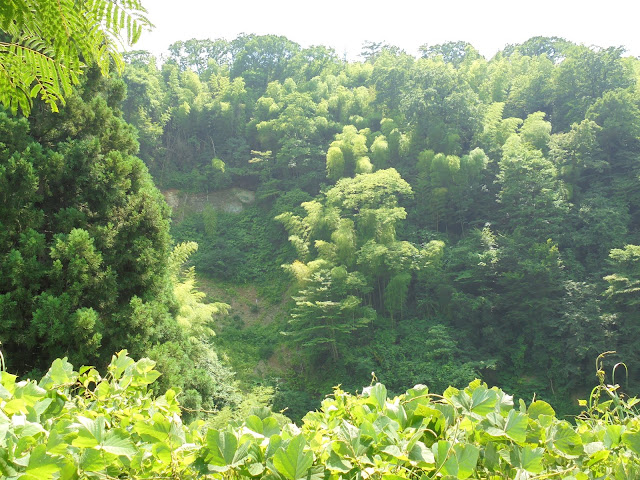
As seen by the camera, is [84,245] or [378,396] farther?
[84,245]

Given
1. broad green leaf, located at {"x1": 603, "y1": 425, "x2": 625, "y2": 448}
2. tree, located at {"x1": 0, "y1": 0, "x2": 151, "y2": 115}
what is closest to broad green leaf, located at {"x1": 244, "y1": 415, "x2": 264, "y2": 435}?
broad green leaf, located at {"x1": 603, "y1": 425, "x2": 625, "y2": 448}

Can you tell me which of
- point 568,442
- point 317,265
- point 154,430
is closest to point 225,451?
point 154,430

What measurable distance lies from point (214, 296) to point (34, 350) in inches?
398

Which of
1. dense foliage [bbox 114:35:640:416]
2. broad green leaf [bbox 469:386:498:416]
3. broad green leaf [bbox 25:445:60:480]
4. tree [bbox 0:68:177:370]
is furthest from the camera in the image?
dense foliage [bbox 114:35:640:416]

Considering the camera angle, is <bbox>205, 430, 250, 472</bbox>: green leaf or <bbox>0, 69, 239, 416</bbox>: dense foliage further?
<bbox>0, 69, 239, 416</bbox>: dense foliage

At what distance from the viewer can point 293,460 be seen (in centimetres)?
59

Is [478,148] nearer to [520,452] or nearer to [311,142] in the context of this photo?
[311,142]

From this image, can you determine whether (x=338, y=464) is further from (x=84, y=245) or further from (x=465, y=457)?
(x=84, y=245)

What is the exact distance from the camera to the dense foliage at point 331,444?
0.60 metres

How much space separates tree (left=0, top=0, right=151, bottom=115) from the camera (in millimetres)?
853

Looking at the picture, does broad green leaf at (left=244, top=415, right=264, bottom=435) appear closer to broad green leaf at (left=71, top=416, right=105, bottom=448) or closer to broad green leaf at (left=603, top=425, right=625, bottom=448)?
broad green leaf at (left=71, top=416, right=105, bottom=448)

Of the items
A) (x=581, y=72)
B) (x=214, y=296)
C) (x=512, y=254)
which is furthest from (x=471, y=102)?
(x=214, y=296)

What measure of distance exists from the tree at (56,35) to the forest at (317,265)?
1 centimetres

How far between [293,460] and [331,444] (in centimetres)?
10
